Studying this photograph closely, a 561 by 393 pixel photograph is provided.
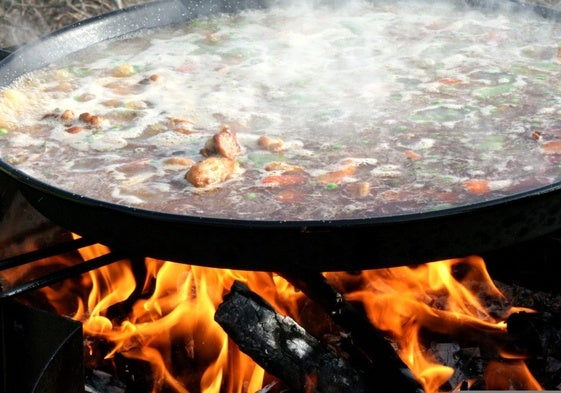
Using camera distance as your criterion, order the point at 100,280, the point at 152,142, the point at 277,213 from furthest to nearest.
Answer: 1. the point at 100,280
2. the point at 152,142
3. the point at 277,213

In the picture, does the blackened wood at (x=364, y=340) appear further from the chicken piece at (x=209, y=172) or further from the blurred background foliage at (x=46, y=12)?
the blurred background foliage at (x=46, y=12)

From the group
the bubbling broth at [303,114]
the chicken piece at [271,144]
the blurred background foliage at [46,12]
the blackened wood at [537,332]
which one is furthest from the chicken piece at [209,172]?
the blurred background foliage at [46,12]

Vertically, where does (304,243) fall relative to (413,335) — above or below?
above

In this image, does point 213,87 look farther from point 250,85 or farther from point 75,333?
point 75,333

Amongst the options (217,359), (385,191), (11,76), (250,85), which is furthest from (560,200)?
(11,76)

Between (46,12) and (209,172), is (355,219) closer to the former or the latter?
(209,172)

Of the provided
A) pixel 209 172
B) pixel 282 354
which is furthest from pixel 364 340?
pixel 209 172

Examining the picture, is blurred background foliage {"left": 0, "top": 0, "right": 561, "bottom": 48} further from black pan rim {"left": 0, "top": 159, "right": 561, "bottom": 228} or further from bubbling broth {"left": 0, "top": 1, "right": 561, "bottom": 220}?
black pan rim {"left": 0, "top": 159, "right": 561, "bottom": 228}

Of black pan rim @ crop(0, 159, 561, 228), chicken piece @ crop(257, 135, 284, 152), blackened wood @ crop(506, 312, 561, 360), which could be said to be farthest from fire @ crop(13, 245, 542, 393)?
black pan rim @ crop(0, 159, 561, 228)
